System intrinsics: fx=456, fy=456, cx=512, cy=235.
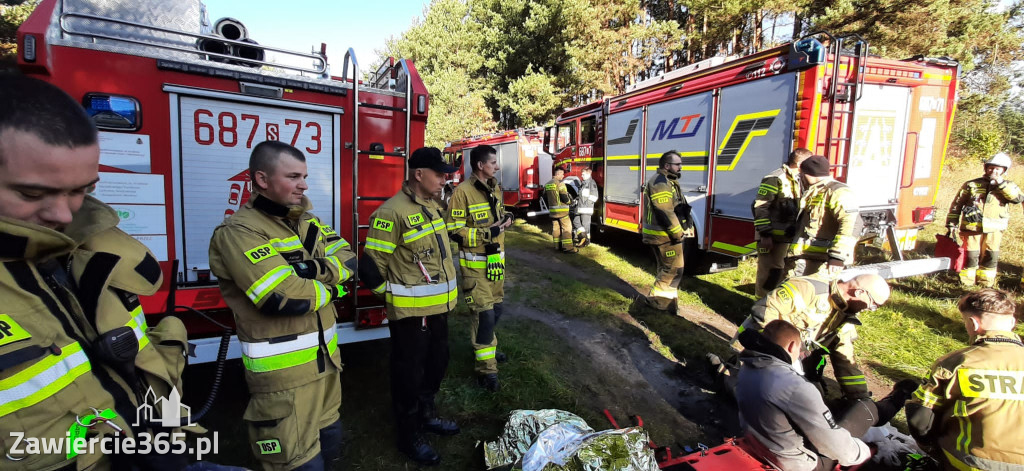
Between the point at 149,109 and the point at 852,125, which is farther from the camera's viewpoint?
the point at 852,125

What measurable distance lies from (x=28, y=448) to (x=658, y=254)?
212 inches

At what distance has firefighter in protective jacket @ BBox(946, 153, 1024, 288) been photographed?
5.80m

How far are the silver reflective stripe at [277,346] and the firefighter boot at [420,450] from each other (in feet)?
3.74

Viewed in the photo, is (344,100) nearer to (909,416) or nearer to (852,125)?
(909,416)

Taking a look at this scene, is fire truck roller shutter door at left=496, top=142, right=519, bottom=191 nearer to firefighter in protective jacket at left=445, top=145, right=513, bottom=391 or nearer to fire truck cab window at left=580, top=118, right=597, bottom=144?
fire truck cab window at left=580, top=118, right=597, bottom=144

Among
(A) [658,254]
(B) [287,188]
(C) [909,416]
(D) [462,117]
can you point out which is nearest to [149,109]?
(B) [287,188]

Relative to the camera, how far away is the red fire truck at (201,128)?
262 cm

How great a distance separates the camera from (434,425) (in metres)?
3.11

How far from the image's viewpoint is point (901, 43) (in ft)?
43.5

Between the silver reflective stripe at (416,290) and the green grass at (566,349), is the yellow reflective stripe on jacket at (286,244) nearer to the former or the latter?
the silver reflective stripe at (416,290)

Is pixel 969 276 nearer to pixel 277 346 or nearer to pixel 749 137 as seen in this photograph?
pixel 749 137

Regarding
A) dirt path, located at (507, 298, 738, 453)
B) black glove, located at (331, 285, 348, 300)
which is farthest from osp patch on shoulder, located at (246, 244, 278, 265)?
dirt path, located at (507, 298, 738, 453)

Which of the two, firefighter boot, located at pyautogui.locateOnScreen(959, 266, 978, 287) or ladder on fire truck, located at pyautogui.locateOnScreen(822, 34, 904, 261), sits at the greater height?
ladder on fire truck, located at pyautogui.locateOnScreen(822, 34, 904, 261)

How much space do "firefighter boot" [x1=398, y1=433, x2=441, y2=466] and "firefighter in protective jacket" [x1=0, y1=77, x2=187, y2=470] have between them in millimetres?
1763
